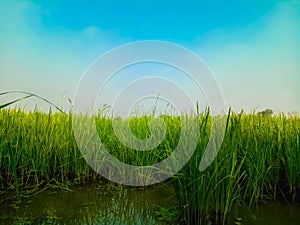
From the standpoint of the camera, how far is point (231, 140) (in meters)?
1.71

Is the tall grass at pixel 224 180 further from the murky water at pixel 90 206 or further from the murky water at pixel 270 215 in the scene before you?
the murky water at pixel 90 206

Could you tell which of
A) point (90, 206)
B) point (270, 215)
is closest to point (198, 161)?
point (270, 215)

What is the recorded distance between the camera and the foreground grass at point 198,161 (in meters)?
1.63

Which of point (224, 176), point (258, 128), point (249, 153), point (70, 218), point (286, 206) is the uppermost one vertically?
point (258, 128)

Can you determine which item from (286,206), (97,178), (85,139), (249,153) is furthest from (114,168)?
(286,206)

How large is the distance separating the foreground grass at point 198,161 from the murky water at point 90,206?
0.27m

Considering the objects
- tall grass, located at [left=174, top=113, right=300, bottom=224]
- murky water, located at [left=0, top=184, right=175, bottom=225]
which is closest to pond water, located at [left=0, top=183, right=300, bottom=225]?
murky water, located at [left=0, top=184, right=175, bottom=225]

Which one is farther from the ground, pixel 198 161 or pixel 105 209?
pixel 198 161

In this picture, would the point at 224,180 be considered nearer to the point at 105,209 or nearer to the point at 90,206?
the point at 105,209

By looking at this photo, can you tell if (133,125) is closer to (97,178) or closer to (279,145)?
(97,178)

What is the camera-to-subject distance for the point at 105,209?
1.97 m

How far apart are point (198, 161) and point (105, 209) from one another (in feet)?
2.75

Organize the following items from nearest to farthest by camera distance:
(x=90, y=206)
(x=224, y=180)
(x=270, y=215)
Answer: (x=224, y=180) < (x=270, y=215) < (x=90, y=206)

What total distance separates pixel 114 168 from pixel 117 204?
29.7 inches
